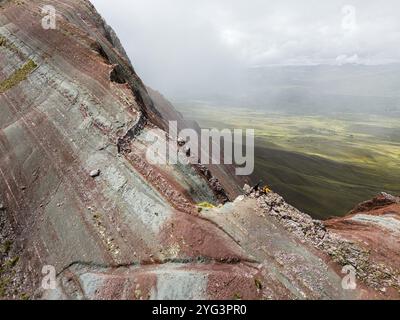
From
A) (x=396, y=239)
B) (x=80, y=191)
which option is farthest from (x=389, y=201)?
(x=80, y=191)

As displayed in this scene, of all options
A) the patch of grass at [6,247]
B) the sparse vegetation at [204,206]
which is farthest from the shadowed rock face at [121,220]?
the sparse vegetation at [204,206]

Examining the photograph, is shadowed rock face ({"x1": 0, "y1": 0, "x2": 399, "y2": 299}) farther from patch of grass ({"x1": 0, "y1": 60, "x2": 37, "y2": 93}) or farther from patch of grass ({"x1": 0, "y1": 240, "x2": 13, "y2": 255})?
patch of grass ({"x1": 0, "y1": 60, "x2": 37, "y2": 93})

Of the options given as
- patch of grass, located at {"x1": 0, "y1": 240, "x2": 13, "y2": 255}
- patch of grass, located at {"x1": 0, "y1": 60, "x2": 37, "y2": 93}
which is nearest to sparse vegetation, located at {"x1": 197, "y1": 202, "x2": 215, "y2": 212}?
patch of grass, located at {"x1": 0, "y1": 240, "x2": 13, "y2": 255}

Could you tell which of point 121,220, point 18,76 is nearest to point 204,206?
point 121,220

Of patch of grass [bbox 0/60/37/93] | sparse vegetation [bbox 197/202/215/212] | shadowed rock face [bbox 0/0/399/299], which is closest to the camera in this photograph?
shadowed rock face [bbox 0/0/399/299]

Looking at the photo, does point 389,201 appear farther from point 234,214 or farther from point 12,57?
point 12,57

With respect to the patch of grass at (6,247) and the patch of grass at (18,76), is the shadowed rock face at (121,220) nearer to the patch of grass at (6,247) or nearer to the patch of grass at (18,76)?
the patch of grass at (6,247)

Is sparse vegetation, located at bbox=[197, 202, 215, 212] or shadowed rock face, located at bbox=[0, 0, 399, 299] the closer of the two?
shadowed rock face, located at bbox=[0, 0, 399, 299]
